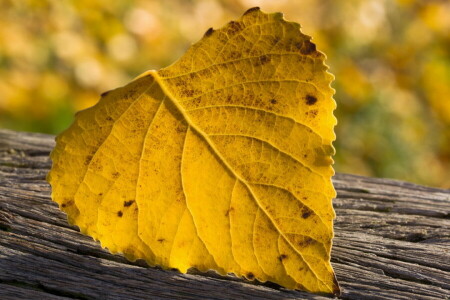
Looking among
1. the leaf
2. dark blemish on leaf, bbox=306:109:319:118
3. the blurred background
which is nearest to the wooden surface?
the leaf

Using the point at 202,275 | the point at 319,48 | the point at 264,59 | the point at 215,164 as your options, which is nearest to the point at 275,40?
the point at 264,59

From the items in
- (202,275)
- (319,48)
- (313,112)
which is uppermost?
(319,48)

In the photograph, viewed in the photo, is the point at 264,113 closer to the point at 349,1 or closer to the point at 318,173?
the point at 318,173

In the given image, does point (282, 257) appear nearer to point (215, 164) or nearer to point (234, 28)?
point (215, 164)

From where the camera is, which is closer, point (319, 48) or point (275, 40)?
point (275, 40)

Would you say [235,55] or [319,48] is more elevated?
[319,48]

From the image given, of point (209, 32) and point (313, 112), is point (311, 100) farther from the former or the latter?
point (209, 32)
